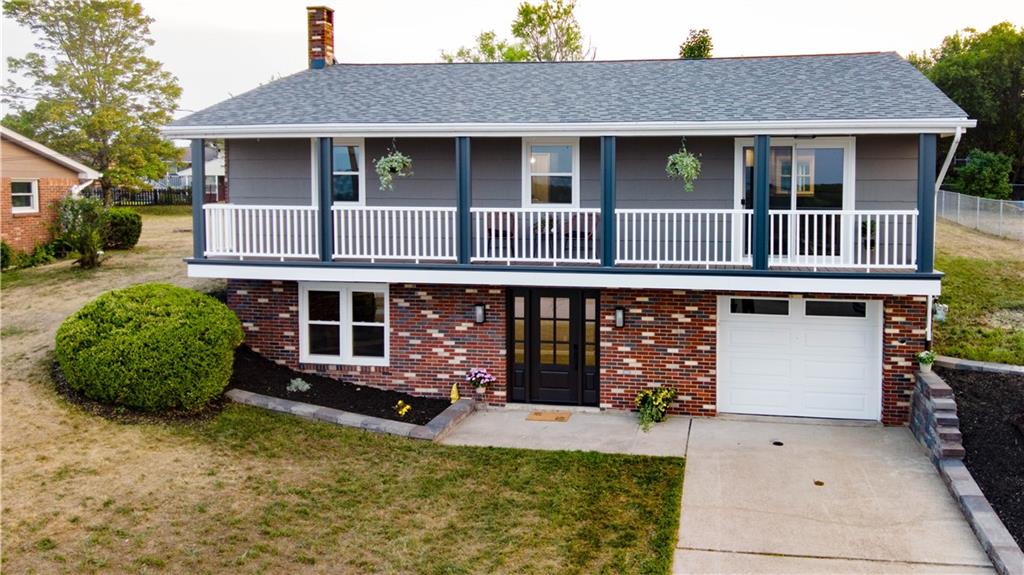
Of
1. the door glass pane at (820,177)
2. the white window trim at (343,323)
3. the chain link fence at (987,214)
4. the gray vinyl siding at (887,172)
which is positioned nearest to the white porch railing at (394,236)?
the white window trim at (343,323)

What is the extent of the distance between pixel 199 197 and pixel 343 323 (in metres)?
3.13

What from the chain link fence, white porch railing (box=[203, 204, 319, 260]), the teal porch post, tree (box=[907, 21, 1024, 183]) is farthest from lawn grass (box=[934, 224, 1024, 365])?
tree (box=[907, 21, 1024, 183])

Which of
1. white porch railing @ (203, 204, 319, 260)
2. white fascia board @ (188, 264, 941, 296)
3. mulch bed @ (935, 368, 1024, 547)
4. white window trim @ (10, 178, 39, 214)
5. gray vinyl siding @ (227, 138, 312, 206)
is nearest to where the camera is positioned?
mulch bed @ (935, 368, 1024, 547)

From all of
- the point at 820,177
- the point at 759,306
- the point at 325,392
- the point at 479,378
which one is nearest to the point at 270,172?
the point at 325,392

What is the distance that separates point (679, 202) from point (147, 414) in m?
8.80

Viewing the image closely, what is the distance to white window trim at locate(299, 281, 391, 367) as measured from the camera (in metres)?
15.0

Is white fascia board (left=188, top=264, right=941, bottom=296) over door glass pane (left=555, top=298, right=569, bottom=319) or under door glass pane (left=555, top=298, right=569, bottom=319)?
over

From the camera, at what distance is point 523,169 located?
49.1ft

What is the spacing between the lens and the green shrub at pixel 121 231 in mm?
23703

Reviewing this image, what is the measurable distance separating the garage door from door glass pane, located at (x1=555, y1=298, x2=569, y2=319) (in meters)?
2.46

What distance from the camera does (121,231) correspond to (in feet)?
78.0

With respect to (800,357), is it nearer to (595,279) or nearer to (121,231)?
(595,279)

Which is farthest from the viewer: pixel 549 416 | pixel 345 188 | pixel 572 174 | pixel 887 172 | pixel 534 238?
pixel 345 188

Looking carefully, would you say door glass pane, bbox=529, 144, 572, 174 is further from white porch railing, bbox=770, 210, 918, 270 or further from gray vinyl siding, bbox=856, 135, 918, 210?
gray vinyl siding, bbox=856, 135, 918, 210
